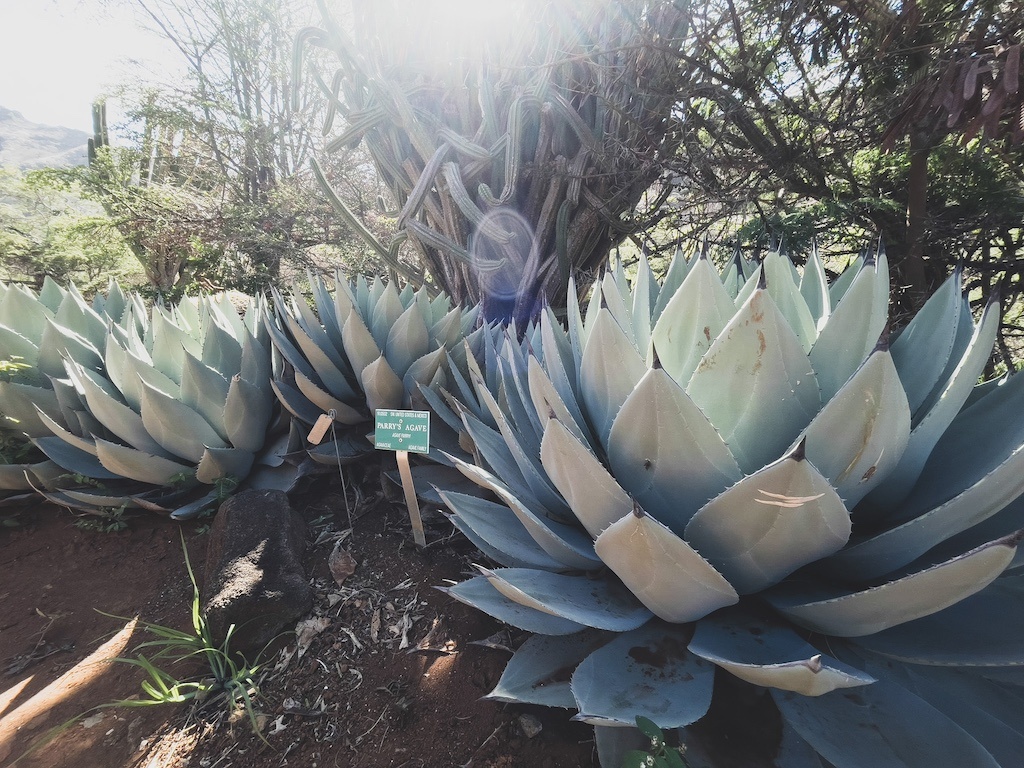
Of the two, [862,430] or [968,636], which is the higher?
[862,430]

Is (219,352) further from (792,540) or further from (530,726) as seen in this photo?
(792,540)

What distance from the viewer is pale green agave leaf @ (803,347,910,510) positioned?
2.18ft

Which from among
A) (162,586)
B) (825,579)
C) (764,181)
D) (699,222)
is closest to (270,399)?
(162,586)

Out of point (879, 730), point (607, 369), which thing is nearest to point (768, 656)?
point (879, 730)

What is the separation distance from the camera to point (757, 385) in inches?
30.2

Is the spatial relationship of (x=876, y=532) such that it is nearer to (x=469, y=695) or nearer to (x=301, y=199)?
(x=469, y=695)

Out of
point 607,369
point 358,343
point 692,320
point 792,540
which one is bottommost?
point 358,343

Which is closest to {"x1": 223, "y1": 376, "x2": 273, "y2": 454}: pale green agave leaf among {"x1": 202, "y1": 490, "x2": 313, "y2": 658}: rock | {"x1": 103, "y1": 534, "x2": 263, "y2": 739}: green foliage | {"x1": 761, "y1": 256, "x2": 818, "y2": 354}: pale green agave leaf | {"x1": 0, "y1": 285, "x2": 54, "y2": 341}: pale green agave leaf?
{"x1": 202, "y1": 490, "x2": 313, "y2": 658}: rock

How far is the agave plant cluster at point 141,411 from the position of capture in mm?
1536

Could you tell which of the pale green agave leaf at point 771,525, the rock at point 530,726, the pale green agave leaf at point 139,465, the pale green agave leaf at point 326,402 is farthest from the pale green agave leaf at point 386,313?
the pale green agave leaf at point 771,525

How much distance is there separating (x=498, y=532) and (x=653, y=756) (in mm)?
459

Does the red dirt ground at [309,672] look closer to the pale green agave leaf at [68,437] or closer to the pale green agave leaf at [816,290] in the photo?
the pale green agave leaf at [68,437]

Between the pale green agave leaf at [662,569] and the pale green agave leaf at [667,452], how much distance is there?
0.42ft

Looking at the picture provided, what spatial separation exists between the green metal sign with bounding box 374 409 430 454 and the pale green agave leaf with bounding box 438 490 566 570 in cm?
29
